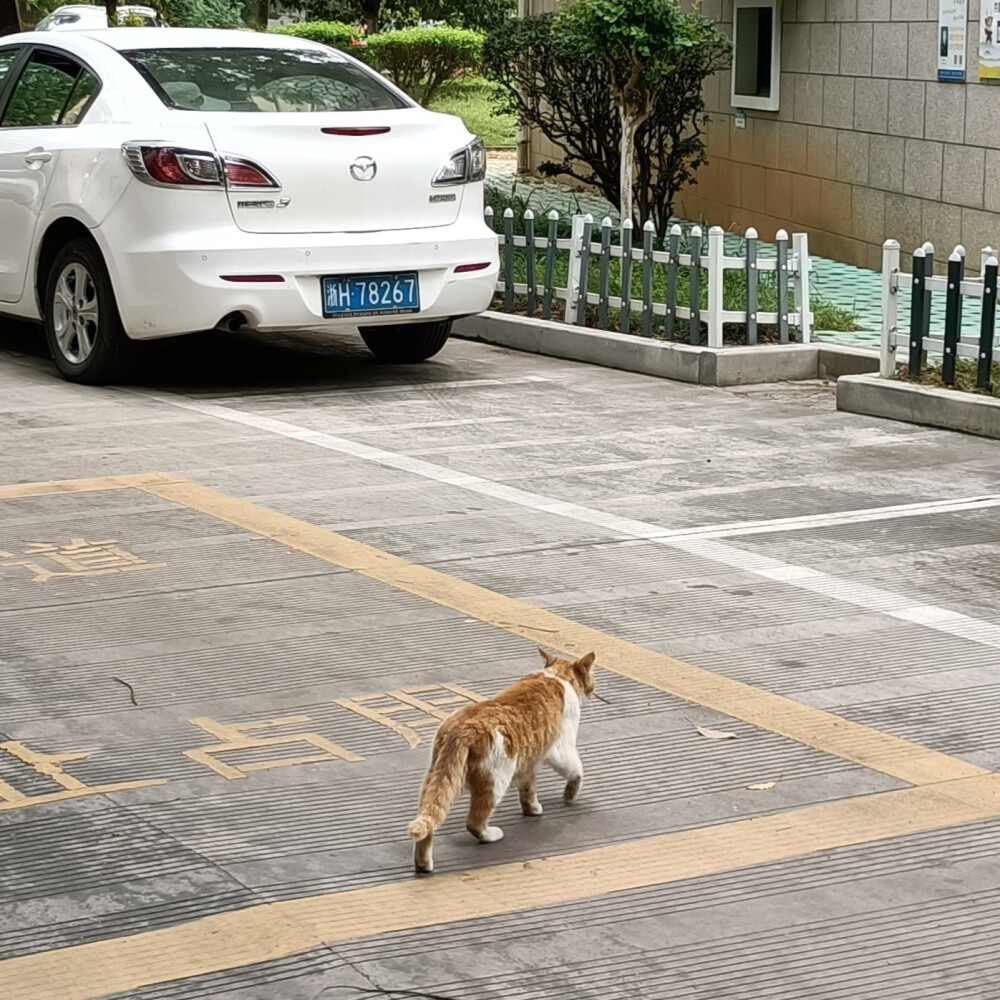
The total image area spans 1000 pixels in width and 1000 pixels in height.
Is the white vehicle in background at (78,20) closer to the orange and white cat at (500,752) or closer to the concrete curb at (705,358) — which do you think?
the concrete curb at (705,358)

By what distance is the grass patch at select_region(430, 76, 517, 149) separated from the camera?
107ft

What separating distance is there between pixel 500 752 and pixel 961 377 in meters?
5.93

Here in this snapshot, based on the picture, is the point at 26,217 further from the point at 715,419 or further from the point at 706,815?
the point at 706,815

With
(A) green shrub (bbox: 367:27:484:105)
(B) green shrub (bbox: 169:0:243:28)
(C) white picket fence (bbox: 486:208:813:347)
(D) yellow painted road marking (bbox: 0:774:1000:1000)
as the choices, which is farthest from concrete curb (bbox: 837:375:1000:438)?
(B) green shrub (bbox: 169:0:243:28)

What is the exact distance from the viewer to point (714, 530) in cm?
672

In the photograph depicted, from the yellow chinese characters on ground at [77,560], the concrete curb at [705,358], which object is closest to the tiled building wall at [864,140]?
the concrete curb at [705,358]

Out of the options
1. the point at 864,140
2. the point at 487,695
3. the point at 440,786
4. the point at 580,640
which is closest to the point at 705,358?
the point at 580,640

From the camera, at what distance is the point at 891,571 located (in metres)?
6.19

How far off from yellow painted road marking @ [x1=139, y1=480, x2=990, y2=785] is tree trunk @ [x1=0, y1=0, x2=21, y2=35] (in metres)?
10.7

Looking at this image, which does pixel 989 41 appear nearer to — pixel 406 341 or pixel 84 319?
pixel 406 341

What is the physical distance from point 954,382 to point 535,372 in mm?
2367

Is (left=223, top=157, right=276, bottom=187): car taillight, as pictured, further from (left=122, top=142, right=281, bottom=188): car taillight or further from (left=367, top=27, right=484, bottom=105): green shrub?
(left=367, top=27, right=484, bottom=105): green shrub

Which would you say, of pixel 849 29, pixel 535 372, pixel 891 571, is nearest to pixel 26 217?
pixel 535 372

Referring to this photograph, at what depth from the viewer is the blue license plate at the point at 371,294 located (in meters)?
9.23
